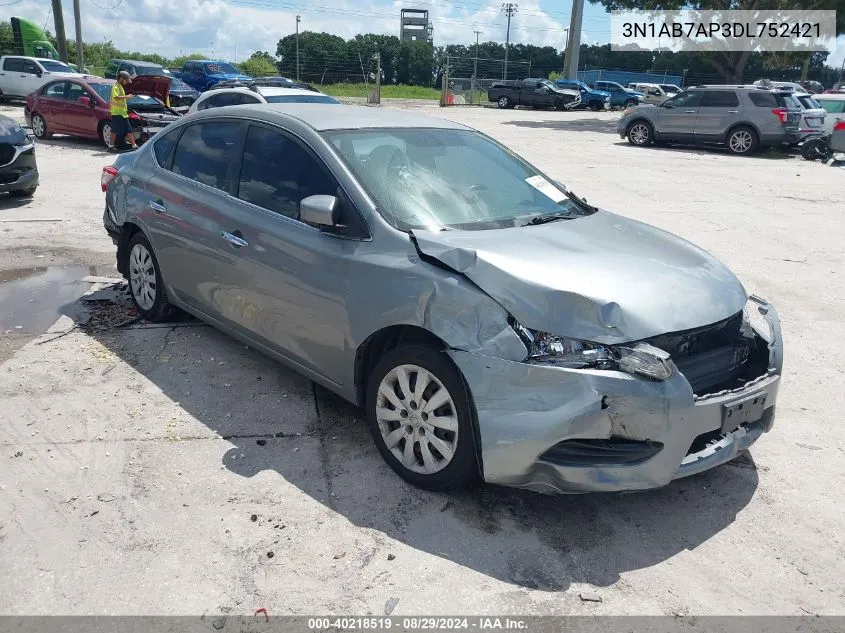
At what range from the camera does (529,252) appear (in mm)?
3484

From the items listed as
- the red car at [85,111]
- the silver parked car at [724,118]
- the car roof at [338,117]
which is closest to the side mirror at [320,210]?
the car roof at [338,117]

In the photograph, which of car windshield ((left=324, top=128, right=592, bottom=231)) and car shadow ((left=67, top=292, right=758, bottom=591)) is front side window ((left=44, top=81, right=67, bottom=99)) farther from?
car windshield ((left=324, top=128, right=592, bottom=231))

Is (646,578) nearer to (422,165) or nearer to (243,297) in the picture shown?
(422,165)

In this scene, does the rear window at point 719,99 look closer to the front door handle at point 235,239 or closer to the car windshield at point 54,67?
the front door handle at point 235,239

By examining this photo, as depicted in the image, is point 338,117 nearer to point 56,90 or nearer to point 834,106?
point 56,90

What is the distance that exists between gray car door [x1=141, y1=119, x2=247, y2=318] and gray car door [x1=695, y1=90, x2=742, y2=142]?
703 inches

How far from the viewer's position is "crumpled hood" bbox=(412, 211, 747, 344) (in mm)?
3125

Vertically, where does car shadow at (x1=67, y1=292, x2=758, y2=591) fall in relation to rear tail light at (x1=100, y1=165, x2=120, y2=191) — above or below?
below

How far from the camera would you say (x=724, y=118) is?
1962 cm

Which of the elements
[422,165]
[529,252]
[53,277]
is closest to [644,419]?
[529,252]

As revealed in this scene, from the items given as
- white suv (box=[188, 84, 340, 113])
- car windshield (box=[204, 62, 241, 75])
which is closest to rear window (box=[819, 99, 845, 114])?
white suv (box=[188, 84, 340, 113])

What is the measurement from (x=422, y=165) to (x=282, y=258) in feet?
3.16

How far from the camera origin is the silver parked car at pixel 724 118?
19.0 meters

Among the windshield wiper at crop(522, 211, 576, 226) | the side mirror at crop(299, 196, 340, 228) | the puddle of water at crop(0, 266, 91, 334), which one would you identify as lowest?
the puddle of water at crop(0, 266, 91, 334)
